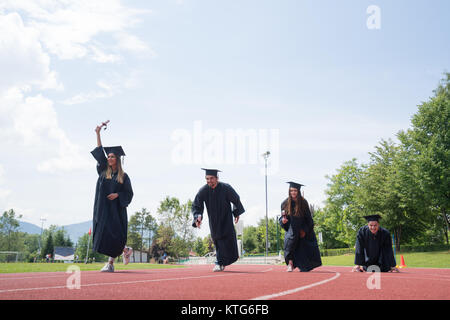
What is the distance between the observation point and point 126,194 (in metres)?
7.66

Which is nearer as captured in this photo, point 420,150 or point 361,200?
point 420,150

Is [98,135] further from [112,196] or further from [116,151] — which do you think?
[112,196]

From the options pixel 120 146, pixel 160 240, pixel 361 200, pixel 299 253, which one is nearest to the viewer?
pixel 120 146

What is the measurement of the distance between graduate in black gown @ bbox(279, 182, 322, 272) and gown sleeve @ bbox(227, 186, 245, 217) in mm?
1415

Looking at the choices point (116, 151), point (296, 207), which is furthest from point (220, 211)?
point (116, 151)

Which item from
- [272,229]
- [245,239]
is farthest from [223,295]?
[245,239]

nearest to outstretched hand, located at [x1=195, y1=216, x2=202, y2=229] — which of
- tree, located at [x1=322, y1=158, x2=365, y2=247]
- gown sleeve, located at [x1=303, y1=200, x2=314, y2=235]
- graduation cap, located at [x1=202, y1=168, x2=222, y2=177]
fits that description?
graduation cap, located at [x1=202, y1=168, x2=222, y2=177]

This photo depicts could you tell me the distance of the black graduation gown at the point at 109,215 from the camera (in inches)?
289

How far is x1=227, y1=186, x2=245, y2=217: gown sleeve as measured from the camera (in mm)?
8367

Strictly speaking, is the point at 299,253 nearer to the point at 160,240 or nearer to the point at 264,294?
the point at 264,294

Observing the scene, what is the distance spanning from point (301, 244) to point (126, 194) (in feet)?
15.3

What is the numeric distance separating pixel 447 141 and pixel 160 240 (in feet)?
143

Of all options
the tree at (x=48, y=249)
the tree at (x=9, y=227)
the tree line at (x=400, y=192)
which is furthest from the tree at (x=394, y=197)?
the tree at (x=9, y=227)

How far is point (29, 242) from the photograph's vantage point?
14300 centimetres
